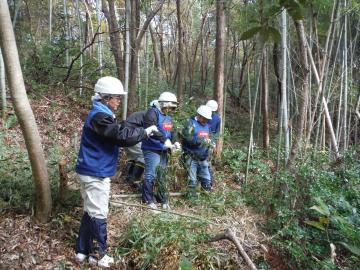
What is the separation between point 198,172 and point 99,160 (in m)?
2.51

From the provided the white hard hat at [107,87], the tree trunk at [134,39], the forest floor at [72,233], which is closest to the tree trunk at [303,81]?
the forest floor at [72,233]

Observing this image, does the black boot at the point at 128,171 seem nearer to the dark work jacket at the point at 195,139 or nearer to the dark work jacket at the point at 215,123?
the dark work jacket at the point at 195,139

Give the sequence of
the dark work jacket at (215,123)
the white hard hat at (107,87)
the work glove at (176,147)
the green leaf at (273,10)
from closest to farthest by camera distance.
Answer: the green leaf at (273,10) < the white hard hat at (107,87) < the work glove at (176,147) < the dark work jacket at (215,123)

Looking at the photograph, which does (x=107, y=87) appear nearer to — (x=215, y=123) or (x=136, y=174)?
(x=136, y=174)

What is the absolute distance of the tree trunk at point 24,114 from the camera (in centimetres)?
293

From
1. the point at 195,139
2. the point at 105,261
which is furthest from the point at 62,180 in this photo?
the point at 195,139

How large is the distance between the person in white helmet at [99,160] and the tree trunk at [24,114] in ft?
1.34

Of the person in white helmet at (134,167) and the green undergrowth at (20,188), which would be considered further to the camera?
the person in white helmet at (134,167)

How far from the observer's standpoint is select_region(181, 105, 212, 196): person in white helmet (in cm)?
514

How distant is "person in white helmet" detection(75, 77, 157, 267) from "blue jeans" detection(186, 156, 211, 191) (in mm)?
1991

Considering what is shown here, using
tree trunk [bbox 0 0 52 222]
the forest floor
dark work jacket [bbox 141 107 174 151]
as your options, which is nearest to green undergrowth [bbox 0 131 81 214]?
the forest floor

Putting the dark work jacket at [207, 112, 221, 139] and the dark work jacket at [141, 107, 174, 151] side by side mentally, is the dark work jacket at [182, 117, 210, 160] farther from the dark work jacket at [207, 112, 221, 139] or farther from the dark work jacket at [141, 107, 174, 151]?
the dark work jacket at [207, 112, 221, 139]

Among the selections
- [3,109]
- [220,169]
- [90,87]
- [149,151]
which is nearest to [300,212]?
[149,151]

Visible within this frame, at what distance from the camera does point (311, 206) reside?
4.16 meters
